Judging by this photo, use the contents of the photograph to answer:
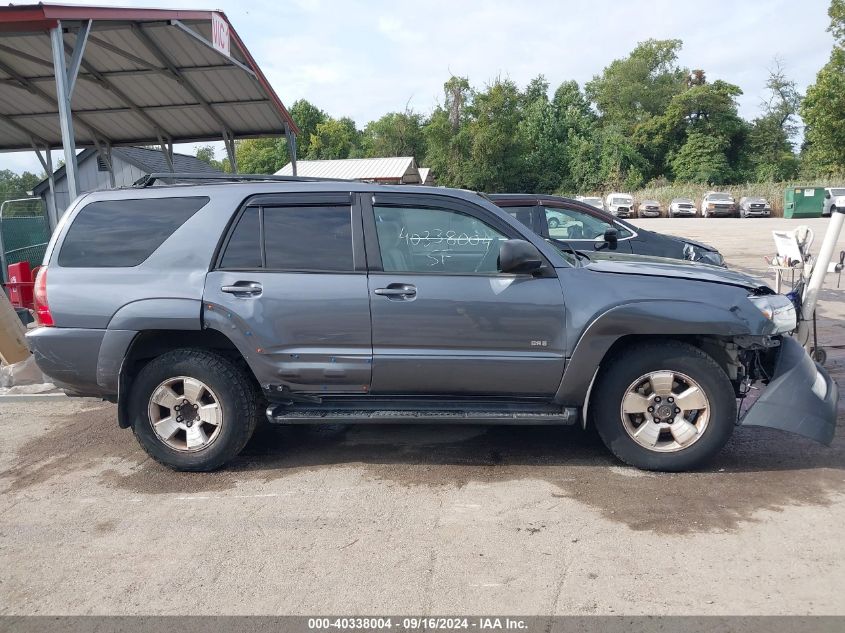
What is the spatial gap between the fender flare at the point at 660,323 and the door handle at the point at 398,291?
1.12 meters

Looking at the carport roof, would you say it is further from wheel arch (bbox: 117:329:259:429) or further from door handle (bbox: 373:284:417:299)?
door handle (bbox: 373:284:417:299)

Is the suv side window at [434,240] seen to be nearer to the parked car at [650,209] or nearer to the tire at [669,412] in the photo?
the tire at [669,412]

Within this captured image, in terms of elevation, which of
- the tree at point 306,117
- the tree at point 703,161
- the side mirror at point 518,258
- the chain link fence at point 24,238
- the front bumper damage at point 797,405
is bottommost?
the front bumper damage at point 797,405

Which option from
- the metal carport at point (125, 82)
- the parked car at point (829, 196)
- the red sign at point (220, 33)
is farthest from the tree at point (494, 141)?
the red sign at point (220, 33)

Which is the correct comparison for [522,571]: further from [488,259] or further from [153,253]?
[153,253]

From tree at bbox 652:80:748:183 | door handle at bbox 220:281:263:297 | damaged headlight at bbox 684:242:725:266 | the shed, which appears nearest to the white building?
the shed

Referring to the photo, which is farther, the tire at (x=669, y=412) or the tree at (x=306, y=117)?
the tree at (x=306, y=117)

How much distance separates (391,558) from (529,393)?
152cm

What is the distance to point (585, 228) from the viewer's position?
9.17 metres

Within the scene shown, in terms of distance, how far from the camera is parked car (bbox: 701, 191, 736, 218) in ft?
133

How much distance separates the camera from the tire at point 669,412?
4.24 metres

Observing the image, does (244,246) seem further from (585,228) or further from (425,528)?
(585,228)

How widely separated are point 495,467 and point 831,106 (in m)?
52.1

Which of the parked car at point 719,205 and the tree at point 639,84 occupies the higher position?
the tree at point 639,84
